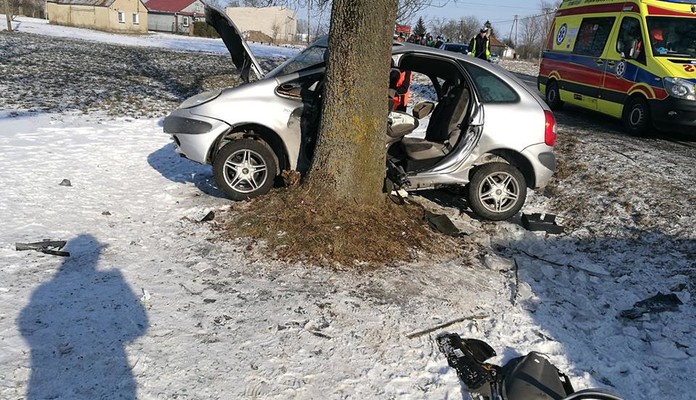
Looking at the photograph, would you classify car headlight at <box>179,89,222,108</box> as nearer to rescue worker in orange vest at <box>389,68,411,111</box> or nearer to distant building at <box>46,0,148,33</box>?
rescue worker in orange vest at <box>389,68,411,111</box>

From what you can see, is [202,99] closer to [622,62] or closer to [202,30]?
[622,62]

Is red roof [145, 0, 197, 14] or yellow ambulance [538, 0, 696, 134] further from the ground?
red roof [145, 0, 197, 14]

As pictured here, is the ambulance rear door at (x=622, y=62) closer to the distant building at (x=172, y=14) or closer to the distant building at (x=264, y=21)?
the distant building at (x=264, y=21)

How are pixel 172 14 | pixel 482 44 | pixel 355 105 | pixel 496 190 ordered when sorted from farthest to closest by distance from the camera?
pixel 172 14 → pixel 482 44 → pixel 496 190 → pixel 355 105

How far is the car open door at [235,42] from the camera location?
649 centimetres

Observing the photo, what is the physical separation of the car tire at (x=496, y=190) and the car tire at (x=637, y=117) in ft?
16.7

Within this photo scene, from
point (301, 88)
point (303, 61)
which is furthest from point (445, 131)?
point (303, 61)

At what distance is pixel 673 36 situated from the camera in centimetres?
Result: 962

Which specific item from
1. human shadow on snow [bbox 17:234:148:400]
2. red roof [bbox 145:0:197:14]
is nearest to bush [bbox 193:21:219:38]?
red roof [bbox 145:0:197:14]

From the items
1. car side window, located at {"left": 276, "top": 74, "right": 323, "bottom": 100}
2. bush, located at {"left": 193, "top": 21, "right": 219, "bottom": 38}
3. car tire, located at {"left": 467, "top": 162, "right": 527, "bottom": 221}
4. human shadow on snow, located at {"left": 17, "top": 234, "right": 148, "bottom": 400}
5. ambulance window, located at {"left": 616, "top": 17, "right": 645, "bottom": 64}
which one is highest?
bush, located at {"left": 193, "top": 21, "right": 219, "bottom": 38}

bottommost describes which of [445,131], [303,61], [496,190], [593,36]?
[496,190]

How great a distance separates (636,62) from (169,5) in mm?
73656

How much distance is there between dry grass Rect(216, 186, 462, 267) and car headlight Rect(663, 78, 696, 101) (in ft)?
19.7

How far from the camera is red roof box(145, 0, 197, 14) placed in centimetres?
7238
